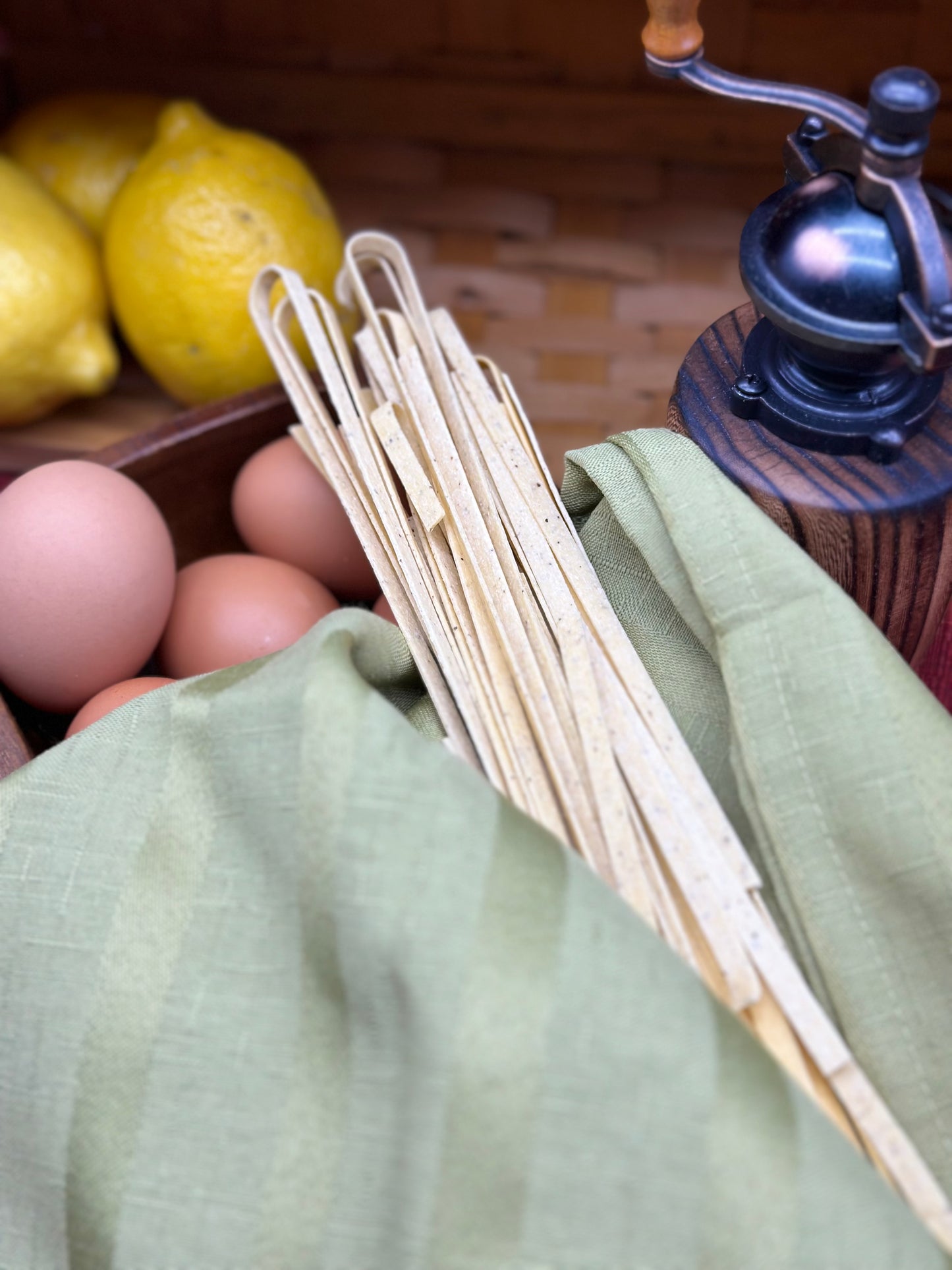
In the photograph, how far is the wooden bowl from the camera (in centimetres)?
62

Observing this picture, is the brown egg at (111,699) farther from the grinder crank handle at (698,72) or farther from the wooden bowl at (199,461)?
the grinder crank handle at (698,72)

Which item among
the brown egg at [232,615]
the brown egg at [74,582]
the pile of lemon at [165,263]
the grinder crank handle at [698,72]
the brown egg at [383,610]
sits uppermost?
the grinder crank handle at [698,72]

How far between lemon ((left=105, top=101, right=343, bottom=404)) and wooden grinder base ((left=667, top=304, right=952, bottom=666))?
316 millimetres

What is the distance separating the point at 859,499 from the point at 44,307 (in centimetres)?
50

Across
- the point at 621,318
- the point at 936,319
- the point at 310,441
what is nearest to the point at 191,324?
the point at 310,441

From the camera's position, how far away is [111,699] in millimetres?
535

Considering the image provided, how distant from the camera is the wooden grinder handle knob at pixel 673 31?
0.43m

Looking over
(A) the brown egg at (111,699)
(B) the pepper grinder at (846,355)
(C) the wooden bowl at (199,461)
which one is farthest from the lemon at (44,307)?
(B) the pepper grinder at (846,355)

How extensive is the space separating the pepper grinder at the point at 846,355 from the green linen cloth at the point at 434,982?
0.03 metres

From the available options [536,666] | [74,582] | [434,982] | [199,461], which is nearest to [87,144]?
[199,461]

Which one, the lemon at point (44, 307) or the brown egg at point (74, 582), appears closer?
the brown egg at point (74, 582)

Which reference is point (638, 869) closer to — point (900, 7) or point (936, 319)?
point (936, 319)

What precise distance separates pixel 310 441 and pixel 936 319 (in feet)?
1.03

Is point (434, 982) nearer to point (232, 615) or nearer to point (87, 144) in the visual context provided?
point (232, 615)
